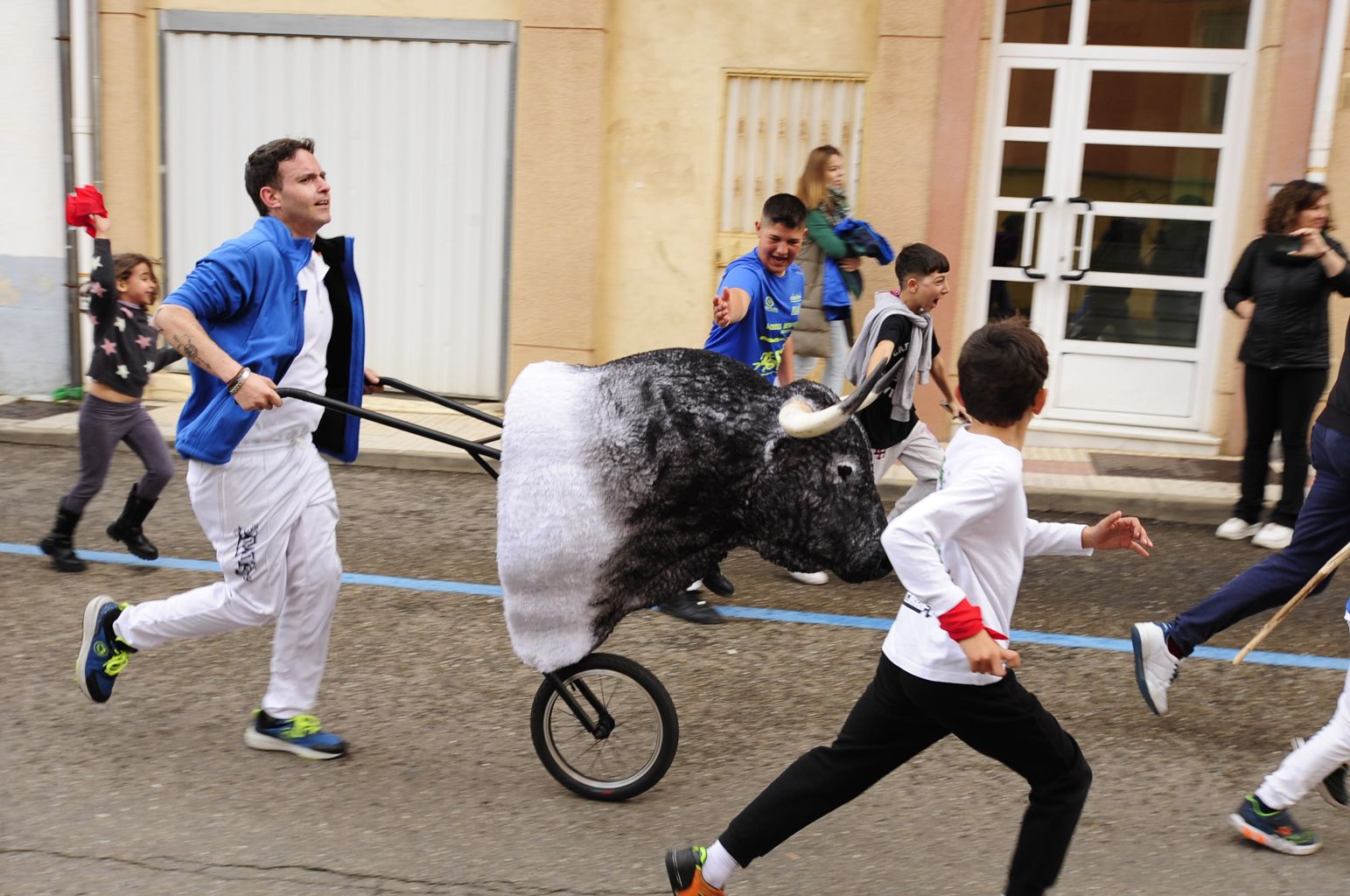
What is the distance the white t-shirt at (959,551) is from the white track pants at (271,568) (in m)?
1.94

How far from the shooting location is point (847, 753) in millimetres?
3254

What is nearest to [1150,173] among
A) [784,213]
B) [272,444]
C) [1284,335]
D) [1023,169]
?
[1023,169]

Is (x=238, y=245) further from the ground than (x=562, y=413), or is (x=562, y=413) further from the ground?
(x=238, y=245)

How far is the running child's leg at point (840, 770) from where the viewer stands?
3225mm

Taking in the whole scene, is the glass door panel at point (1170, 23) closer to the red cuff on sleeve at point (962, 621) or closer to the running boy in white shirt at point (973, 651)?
the running boy in white shirt at point (973, 651)

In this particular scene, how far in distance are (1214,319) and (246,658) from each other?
6.75 metres

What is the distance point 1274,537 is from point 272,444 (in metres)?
5.28

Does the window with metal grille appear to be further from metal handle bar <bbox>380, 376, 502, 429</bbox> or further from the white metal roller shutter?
metal handle bar <bbox>380, 376, 502, 429</bbox>

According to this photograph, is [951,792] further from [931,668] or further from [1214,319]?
[1214,319]

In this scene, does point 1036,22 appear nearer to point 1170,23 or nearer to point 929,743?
point 1170,23

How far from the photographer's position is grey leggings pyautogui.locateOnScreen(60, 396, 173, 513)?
246 inches

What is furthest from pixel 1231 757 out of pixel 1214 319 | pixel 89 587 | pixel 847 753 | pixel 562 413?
pixel 1214 319

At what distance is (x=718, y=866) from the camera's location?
10.9ft

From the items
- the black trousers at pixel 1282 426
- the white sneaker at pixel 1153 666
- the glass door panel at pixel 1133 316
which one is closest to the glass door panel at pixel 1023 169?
the glass door panel at pixel 1133 316
